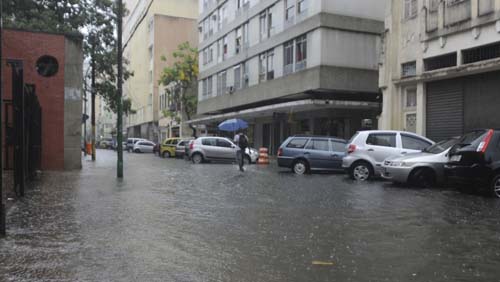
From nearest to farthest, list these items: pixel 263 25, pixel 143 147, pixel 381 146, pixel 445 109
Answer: pixel 381 146 → pixel 445 109 → pixel 263 25 → pixel 143 147

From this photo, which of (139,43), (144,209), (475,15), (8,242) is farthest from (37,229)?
(139,43)

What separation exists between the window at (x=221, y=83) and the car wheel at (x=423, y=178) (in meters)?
31.0

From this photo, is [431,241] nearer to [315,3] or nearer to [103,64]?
[315,3]

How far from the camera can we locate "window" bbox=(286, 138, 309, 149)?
19.0 metres

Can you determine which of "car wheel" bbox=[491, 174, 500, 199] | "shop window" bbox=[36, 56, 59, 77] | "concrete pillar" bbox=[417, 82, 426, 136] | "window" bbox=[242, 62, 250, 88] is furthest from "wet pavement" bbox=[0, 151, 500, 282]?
"window" bbox=[242, 62, 250, 88]

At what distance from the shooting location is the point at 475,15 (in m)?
18.3

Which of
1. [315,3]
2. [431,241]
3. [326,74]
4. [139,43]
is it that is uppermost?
[139,43]

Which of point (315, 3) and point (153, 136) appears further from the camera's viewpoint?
point (153, 136)

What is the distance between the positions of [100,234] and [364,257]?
366cm

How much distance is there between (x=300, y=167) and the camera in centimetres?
1900

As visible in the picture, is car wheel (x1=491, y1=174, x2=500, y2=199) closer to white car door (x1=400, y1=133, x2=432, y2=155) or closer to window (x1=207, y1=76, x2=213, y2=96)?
white car door (x1=400, y1=133, x2=432, y2=155)

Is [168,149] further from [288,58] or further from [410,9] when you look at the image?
[410,9]

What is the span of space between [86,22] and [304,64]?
42.2 feet

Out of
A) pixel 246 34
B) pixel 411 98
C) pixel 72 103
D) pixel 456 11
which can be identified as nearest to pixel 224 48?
pixel 246 34
